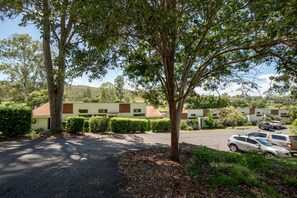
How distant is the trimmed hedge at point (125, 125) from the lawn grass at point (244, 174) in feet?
40.6

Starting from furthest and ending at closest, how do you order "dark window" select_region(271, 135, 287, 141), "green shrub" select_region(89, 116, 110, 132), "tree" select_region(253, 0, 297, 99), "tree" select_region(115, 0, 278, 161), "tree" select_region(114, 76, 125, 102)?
"tree" select_region(114, 76, 125, 102) → "green shrub" select_region(89, 116, 110, 132) → "dark window" select_region(271, 135, 287, 141) → "tree" select_region(115, 0, 278, 161) → "tree" select_region(253, 0, 297, 99)

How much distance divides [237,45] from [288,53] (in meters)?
1.45

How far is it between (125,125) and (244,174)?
48.3 ft

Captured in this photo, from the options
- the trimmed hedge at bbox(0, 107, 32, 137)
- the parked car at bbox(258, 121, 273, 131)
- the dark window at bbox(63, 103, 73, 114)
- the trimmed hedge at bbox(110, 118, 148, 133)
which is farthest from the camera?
the parked car at bbox(258, 121, 273, 131)

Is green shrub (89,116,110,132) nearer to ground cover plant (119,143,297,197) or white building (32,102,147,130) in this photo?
white building (32,102,147,130)

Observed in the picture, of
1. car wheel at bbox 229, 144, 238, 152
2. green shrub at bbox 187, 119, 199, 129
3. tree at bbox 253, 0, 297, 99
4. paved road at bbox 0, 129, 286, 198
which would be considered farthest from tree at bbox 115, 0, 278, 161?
green shrub at bbox 187, 119, 199, 129

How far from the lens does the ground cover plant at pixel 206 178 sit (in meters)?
4.29

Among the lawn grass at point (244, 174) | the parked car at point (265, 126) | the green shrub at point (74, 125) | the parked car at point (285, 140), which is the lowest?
the parked car at point (265, 126)

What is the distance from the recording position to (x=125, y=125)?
752 inches

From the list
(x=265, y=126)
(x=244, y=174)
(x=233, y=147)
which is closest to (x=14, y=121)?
(x=244, y=174)

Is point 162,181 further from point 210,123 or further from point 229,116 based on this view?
point 229,116

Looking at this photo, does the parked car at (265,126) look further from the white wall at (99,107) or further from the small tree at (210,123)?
the white wall at (99,107)

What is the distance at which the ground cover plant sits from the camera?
14.1 ft

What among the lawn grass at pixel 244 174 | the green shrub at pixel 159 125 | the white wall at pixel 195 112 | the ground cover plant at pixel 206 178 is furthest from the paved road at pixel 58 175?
the white wall at pixel 195 112
